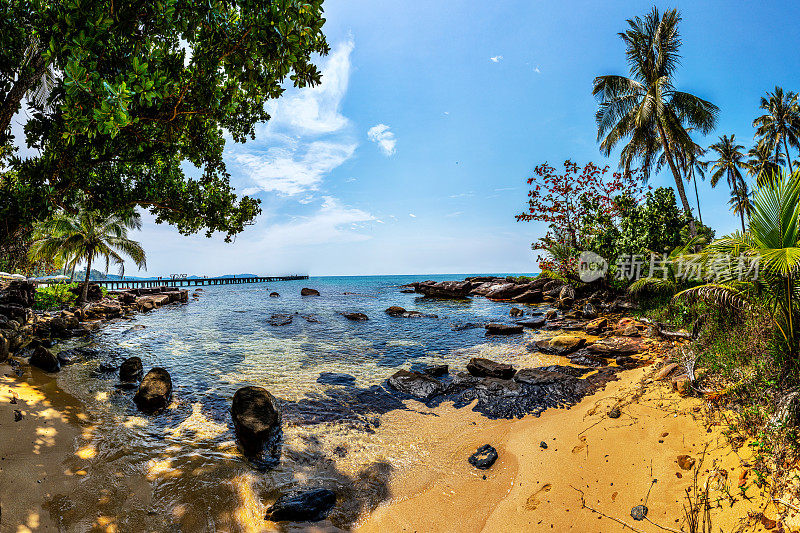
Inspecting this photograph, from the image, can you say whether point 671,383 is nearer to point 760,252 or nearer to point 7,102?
point 760,252

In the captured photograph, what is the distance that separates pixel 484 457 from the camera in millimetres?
5004

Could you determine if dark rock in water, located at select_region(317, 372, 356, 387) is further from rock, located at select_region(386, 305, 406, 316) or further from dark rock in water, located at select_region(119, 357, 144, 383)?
rock, located at select_region(386, 305, 406, 316)

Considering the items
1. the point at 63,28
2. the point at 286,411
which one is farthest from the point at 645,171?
the point at 63,28

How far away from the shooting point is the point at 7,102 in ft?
19.9

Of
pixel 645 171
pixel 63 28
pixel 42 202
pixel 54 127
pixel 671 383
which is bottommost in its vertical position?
pixel 671 383

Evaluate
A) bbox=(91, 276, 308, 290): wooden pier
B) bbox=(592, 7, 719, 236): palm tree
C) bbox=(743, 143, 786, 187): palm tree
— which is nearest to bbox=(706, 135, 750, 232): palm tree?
bbox=(743, 143, 786, 187): palm tree

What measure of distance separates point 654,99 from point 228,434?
26.6m

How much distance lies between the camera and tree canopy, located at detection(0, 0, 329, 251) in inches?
174

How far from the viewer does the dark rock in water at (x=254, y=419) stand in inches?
202

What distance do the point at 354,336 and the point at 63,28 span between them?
43.9 ft

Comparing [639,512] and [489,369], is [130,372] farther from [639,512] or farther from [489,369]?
[639,512]

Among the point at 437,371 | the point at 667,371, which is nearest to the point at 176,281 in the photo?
the point at 437,371

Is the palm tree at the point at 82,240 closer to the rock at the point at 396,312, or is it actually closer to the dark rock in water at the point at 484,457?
the rock at the point at 396,312

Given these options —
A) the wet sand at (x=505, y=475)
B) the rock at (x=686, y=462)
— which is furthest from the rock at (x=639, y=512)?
the rock at (x=686, y=462)
